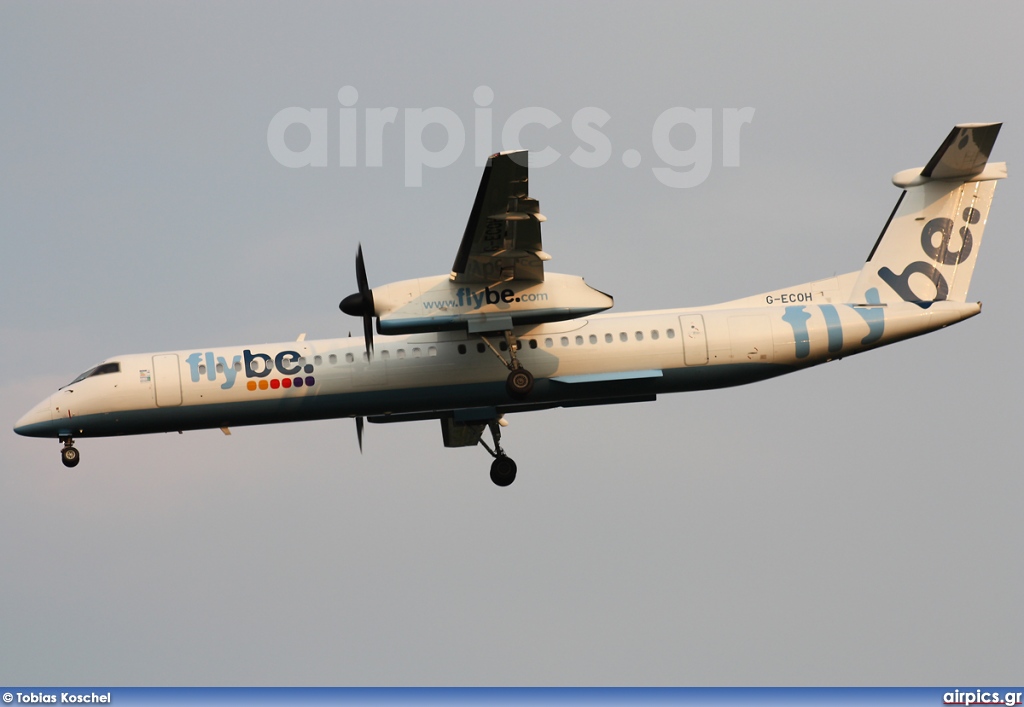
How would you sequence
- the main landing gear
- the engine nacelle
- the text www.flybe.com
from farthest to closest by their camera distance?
the main landing gear
the text www.flybe.com
the engine nacelle

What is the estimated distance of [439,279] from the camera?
85.4 feet

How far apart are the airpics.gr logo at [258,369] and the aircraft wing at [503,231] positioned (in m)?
3.99

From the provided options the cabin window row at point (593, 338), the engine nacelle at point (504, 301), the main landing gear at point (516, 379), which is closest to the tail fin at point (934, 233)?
the cabin window row at point (593, 338)

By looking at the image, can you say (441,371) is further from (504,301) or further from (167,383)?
(167,383)

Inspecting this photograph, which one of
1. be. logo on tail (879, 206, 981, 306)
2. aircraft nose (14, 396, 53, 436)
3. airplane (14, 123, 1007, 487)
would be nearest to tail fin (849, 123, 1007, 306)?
be. logo on tail (879, 206, 981, 306)

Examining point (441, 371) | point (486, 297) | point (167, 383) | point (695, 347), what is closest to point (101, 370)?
point (167, 383)

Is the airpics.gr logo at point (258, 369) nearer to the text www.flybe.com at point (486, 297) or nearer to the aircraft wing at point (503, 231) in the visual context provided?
the text www.flybe.com at point (486, 297)

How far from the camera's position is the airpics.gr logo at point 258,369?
1079 inches

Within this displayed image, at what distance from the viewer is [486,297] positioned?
26.2 m

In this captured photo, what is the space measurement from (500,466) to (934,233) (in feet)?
35.1

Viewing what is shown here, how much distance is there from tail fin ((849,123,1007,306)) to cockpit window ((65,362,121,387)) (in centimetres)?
1544

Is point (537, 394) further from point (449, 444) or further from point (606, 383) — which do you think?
point (449, 444)

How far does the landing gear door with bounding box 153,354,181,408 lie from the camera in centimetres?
2730

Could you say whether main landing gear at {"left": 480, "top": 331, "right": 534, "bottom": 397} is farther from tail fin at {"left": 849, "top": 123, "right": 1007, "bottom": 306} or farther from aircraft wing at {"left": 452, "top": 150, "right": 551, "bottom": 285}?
tail fin at {"left": 849, "top": 123, "right": 1007, "bottom": 306}
